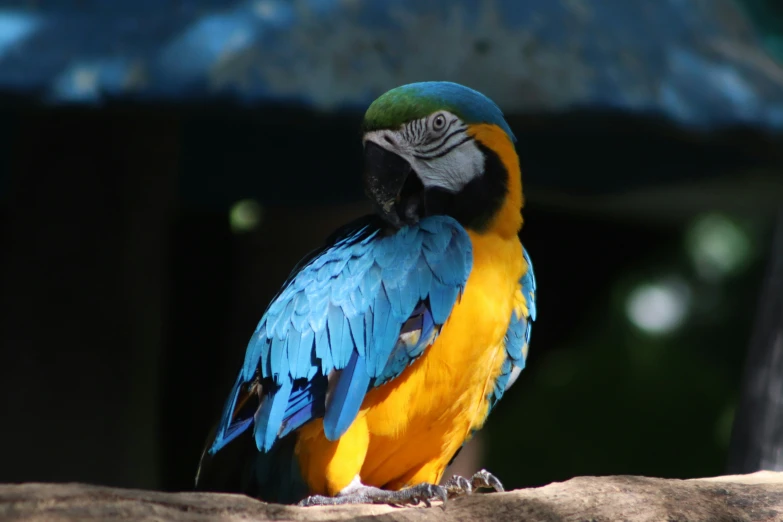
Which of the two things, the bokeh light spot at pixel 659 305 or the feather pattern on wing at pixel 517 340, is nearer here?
the feather pattern on wing at pixel 517 340

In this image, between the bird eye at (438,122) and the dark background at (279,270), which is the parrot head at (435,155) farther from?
the dark background at (279,270)

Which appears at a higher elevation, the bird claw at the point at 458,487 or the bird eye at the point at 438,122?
the bird eye at the point at 438,122

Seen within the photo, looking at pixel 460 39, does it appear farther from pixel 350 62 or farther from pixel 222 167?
pixel 222 167

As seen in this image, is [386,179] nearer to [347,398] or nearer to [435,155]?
[435,155]

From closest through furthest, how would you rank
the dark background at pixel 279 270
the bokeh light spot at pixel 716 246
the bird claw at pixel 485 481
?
the bird claw at pixel 485 481
the dark background at pixel 279 270
the bokeh light spot at pixel 716 246

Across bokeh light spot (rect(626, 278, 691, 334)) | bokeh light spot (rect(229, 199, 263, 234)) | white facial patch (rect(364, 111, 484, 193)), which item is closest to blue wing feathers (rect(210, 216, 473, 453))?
white facial patch (rect(364, 111, 484, 193))

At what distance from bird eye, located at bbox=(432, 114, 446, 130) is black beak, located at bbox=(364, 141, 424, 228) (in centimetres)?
10

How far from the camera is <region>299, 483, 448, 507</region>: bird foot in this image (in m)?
1.78

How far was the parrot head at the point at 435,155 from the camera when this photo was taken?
2.08 meters

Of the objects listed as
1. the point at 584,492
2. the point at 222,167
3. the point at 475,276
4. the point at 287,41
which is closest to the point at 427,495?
the point at 584,492

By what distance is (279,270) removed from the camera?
3980mm

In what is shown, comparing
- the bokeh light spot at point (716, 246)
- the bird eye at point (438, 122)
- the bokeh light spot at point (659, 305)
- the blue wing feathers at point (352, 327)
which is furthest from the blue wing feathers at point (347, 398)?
the bokeh light spot at point (716, 246)

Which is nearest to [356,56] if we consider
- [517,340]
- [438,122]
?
[438,122]

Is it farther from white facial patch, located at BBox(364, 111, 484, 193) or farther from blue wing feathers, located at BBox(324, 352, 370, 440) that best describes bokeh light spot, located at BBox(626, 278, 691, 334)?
blue wing feathers, located at BBox(324, 352, 370, 440)
